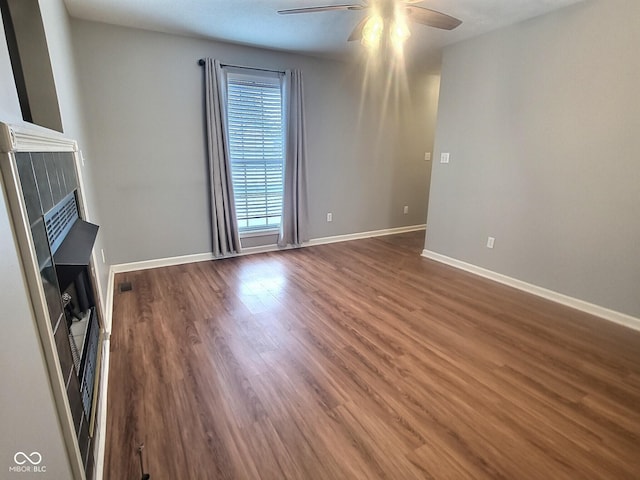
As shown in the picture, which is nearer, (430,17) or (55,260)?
(55,260)

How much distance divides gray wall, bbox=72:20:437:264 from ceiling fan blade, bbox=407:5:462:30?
6.81 ft

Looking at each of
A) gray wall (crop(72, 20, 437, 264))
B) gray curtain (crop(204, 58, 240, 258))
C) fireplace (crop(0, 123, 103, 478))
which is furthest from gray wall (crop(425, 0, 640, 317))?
fireplace (crop(0, 123, 103, 478))

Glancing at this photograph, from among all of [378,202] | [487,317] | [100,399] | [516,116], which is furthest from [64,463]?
[378,202]

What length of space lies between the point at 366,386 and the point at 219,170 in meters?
2.82

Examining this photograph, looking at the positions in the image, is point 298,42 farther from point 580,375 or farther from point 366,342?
point 580,375

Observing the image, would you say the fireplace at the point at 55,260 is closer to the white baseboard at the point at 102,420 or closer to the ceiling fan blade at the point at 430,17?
the white baseboard at the point at 102,420

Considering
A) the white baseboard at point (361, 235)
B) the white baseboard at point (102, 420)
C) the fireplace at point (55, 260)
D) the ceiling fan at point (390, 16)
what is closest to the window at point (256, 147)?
the white baseboard at point (361, 235)

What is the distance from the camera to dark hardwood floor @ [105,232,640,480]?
1340 mm

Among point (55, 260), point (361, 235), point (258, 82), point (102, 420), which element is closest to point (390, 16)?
point (258, 82)

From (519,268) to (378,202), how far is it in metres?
2.32

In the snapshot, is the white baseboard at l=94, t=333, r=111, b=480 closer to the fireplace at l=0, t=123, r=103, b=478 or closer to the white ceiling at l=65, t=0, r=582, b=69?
the fireplace at l=0, t=123, r=103, b=478

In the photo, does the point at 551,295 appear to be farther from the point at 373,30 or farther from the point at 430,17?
the point at 373,30

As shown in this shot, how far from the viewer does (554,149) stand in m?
2.77

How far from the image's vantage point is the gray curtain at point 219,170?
344 cm
